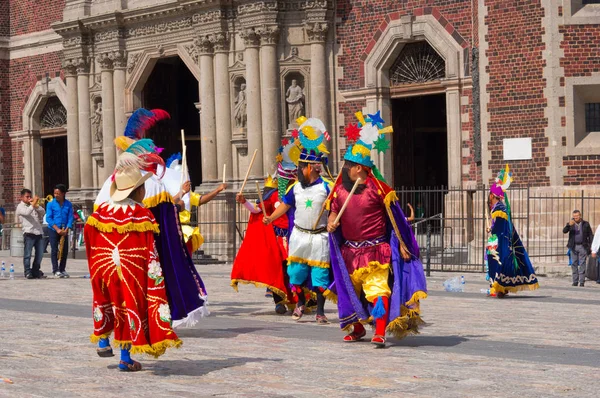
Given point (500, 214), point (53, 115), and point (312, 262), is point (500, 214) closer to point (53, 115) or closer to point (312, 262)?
point (312, 262)

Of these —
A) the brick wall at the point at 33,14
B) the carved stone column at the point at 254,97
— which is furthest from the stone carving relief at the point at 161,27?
the brick wall at the point at 33,14

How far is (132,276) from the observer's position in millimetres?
9031

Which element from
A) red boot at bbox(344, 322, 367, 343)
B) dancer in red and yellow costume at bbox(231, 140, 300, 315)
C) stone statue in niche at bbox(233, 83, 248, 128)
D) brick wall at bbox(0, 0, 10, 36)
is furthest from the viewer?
brick wall at bbox(0, 0, 10, 36)

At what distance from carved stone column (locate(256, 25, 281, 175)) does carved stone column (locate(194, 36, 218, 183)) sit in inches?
65.7

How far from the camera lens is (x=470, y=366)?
→ 9.25 m

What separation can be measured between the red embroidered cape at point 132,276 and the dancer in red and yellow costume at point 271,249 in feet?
15.5

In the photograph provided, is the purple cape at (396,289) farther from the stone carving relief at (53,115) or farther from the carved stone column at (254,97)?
the stone carving relief at (53,115)

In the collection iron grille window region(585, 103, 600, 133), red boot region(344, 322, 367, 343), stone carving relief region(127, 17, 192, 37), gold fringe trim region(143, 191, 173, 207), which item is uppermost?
stone carving relief region(127, 17, 192, 37)

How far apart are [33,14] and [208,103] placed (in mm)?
9090

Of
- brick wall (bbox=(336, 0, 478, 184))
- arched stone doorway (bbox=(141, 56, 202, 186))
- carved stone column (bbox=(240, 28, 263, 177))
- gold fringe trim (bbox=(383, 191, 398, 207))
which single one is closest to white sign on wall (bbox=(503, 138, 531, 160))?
brick wall (bbox=(336, 0, 478, 184))

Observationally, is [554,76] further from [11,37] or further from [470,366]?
[11,37]

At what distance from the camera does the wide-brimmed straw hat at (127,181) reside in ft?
29.9

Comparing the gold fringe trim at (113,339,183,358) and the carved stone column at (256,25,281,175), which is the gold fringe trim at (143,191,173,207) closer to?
the gold fringe trim at (113,339,183,358)

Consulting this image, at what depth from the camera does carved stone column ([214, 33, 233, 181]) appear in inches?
1094
